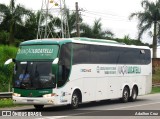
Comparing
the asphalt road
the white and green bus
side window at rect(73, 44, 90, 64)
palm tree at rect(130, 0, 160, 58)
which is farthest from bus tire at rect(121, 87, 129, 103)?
palm tree at rect(130, 0, 160, 58)

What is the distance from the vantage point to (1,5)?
50.7 metres

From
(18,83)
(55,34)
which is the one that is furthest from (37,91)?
(55,34)

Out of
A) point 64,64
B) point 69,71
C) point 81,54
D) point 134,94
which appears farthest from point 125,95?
point 64,64

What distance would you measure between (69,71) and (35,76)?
159 centimetres

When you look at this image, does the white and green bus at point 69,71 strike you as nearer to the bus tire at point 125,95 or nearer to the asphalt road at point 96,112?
the bus tire at point 125,95

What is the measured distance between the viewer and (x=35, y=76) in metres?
18.7

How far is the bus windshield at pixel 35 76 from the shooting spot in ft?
61.1

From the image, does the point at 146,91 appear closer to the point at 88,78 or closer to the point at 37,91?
the point at 88,78

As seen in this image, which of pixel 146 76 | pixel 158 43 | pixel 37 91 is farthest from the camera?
pixel 158 43

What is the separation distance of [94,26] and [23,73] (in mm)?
46118

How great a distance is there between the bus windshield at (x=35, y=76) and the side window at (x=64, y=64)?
440mm

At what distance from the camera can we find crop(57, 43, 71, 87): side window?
18.9 m

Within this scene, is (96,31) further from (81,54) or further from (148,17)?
(81,54)

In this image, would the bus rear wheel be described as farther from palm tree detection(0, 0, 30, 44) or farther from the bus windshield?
palm tree detection(0, 0, 30, 44)
